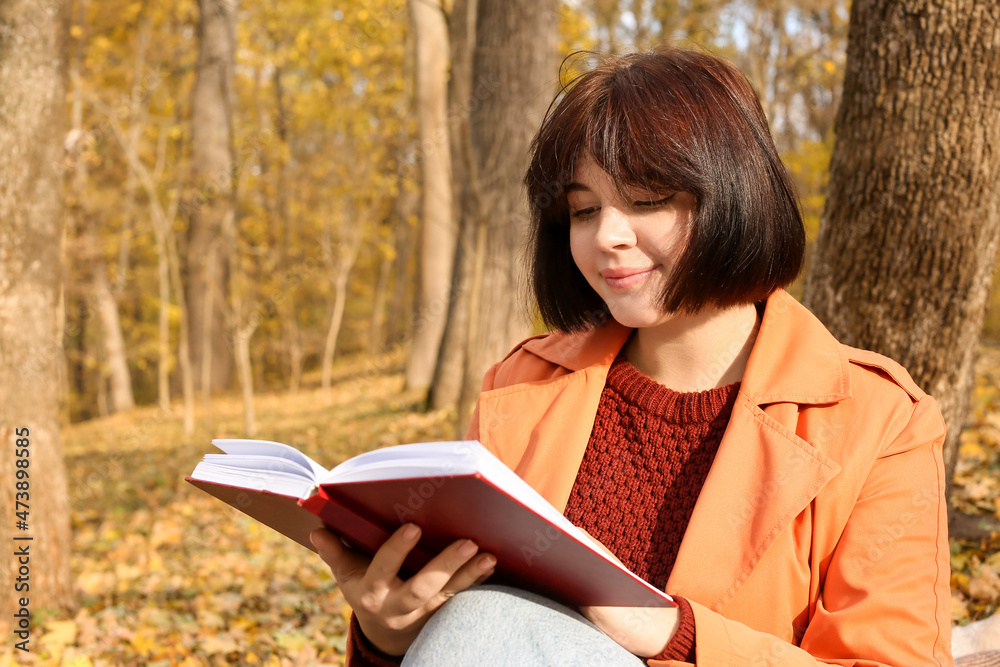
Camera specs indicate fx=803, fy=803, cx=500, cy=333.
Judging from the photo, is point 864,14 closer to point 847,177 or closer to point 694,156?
point 847,177

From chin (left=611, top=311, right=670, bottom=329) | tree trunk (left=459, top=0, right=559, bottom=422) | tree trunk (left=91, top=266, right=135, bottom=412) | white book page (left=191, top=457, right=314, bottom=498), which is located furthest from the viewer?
tree trunk (left=91, top=266, right=135, bottom=412)

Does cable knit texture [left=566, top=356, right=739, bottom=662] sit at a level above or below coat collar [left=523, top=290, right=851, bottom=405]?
below

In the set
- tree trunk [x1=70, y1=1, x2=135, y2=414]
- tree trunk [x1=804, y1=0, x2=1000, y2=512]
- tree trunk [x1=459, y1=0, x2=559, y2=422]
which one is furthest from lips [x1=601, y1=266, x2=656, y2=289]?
tree trunk [x1=70, y1=1, x2=135, y2=414]

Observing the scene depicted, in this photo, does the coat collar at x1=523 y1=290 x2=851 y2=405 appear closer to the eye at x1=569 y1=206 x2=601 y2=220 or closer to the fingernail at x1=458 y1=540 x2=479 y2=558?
the eye at x1=569 y1=206 x2=601 y2=220

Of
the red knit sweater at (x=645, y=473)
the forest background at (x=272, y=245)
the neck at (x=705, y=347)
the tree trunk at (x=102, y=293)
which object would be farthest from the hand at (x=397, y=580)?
the tree trunk at (x=102, y=293)

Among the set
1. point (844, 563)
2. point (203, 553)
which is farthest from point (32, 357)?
point (844, 563)

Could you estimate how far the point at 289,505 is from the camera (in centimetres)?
126

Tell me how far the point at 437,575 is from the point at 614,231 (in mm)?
721

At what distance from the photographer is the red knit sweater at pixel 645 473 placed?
1586mm

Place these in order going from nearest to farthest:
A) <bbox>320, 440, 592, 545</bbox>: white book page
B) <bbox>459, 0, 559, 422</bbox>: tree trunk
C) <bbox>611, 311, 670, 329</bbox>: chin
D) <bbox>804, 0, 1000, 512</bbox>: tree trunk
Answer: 1. <bbox>320, 440, 592, 545</bbox>: white book page
2. <bbox>611, 311, 670, 329</bbox>: chin
3. <bbox>804, 0, 1000, 512</bbox>: tree trunk
4. <bbox>459, 0, 559, 422</bbox>: tree trunk

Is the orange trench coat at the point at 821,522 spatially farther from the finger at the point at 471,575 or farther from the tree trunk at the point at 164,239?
the tree trunk at the point at 164,239

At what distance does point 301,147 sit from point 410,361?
8.88 m

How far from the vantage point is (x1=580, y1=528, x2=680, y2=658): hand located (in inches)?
51.0

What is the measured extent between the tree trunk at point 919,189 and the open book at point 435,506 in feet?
5.75
